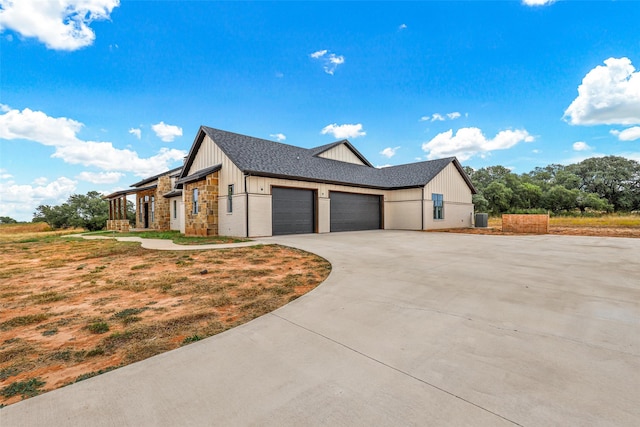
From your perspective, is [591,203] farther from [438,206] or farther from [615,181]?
[438,206]

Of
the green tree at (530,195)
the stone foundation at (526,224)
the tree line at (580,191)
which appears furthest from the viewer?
the green tree at (530,195)

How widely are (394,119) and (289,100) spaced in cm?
913

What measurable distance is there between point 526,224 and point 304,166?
48.7 feet

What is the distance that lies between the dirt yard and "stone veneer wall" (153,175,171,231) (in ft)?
46.7

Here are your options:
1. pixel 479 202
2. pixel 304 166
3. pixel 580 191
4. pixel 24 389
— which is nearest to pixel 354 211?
pixel 304 166

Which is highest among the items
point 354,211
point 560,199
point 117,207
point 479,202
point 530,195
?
point 530,195

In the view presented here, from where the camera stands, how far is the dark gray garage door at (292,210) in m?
14.7

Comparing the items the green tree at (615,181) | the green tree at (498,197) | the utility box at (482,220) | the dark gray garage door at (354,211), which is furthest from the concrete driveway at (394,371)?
the green tree at (615,181)

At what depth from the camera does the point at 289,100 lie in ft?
70.8

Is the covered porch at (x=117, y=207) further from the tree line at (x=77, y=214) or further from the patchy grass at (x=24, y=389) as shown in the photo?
the patchy grass at (x=24, y=389)

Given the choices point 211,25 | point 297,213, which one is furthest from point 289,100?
point 297,213

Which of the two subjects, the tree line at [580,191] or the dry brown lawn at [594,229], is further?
the tree line at [580,191]

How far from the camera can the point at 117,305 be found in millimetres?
4070

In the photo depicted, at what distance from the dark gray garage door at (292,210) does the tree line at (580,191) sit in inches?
1113
